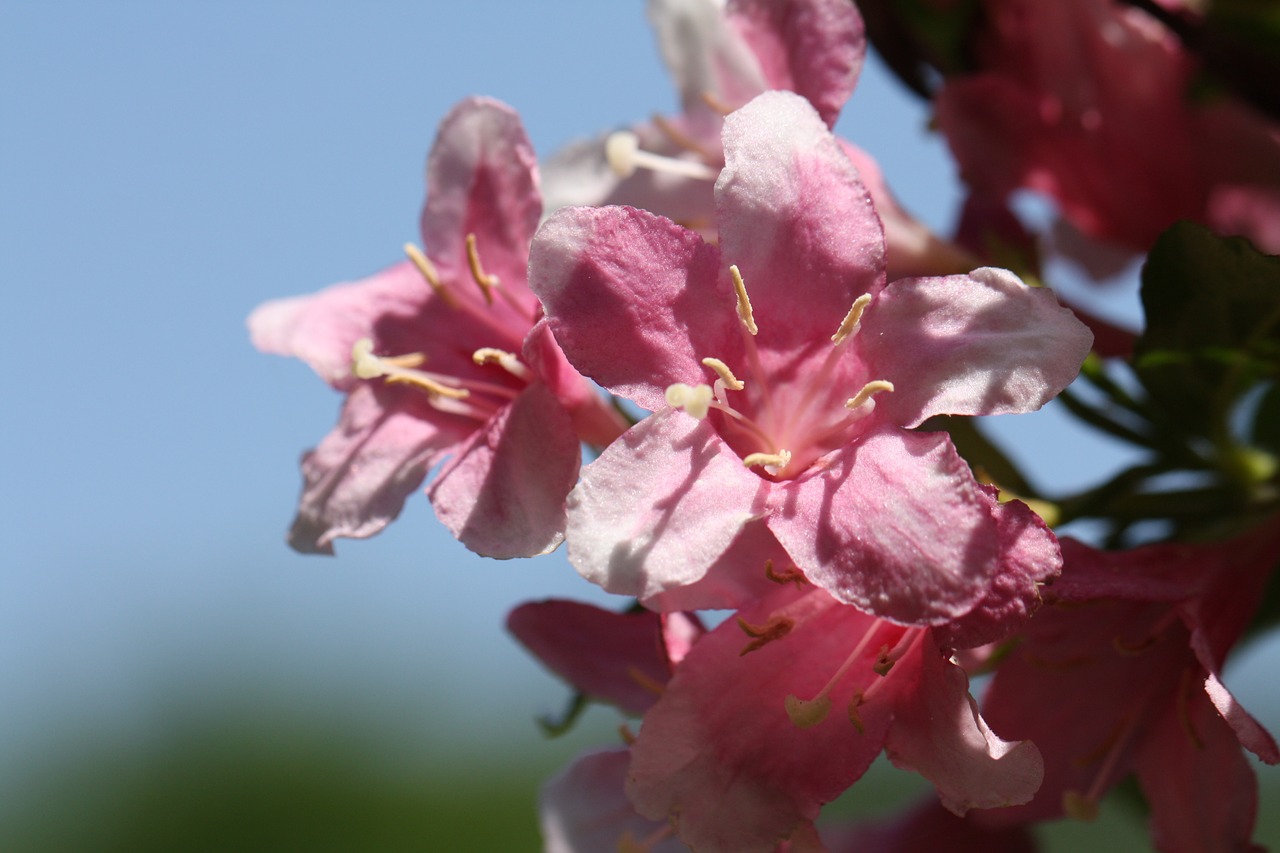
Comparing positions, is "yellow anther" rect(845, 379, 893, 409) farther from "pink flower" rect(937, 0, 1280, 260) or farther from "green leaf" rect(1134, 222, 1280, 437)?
"pink flower" rect(937, 0, 1280, 260)

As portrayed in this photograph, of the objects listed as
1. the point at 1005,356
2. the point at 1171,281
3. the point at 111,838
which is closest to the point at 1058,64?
the point at 1171,281

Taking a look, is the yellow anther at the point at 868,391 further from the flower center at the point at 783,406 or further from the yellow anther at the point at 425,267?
the yellow anther at the point at 425,267

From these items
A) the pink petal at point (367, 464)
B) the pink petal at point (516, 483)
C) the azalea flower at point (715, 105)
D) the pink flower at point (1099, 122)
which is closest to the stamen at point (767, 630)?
the pink petal at point (516, 483)

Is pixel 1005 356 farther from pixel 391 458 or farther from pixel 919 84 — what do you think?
pixel 919 84

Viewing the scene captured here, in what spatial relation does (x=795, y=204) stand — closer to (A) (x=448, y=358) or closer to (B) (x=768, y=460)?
(B) (x=768, y=460)

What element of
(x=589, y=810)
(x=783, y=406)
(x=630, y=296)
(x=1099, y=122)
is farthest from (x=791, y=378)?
(x=1099, y=122)
